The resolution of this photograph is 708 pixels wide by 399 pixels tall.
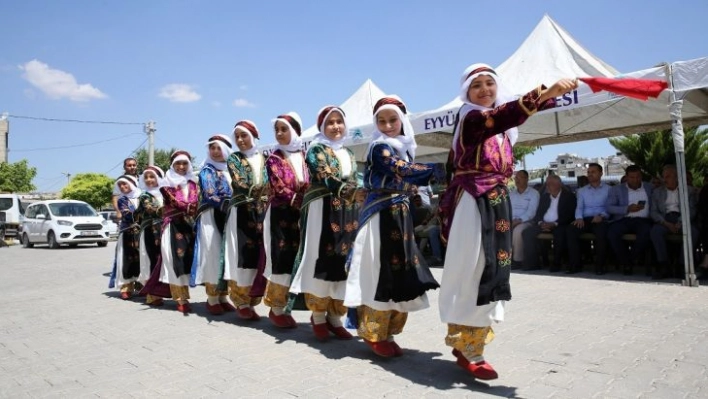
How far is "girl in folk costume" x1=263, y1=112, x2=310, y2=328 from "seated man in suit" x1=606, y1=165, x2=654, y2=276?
4929 millimetres

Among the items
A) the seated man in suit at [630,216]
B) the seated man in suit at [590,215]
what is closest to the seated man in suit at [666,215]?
the seated man in suit at [630,216]

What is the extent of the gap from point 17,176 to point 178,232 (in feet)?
149

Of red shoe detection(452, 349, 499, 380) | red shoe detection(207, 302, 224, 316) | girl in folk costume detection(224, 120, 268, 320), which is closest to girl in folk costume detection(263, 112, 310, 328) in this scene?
girl in folk costume detection(224, 120, 268, 320)

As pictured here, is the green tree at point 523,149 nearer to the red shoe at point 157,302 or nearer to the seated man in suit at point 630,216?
the seated man in suit at point 630,216

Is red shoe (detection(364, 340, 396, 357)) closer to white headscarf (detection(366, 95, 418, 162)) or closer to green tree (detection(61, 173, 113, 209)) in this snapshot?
white headscarf (detection(366, 95, 418, 162))

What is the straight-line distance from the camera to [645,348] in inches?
149

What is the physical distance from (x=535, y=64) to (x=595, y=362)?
6945mm

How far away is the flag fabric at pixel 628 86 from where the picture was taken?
108 inches

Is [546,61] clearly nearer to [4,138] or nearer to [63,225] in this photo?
[63,225]

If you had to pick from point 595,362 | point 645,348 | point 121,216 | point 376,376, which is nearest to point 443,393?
point 376,376

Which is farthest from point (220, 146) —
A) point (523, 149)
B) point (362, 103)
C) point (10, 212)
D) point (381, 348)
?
point (10, 212)

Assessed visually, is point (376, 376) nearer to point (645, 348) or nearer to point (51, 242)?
point (645, 348)

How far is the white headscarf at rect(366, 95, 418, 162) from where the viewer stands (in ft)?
12.0

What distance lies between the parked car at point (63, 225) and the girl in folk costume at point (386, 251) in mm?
16557
